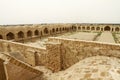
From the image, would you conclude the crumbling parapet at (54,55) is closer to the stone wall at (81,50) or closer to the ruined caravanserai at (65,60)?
the ruined caravanserai at (65,60)

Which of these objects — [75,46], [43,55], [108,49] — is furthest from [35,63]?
[108,49]

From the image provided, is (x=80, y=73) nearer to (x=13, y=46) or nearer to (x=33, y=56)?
(x=33, y=56)

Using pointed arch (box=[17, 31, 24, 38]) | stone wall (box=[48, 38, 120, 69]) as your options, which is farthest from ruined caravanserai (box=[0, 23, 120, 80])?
pointed arch (box=[17, 31, 24, 38])

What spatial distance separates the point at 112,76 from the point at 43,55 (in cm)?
509

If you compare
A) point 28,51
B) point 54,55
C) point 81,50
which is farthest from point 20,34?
point 81,50

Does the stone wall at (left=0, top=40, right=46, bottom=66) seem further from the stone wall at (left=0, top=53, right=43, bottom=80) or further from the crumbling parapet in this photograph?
the stone wall at (left=0, top=53, right=43, bottom=80)

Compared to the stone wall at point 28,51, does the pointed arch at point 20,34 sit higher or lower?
higher

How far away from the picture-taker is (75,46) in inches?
230

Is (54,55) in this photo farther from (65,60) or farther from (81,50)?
(81,50)

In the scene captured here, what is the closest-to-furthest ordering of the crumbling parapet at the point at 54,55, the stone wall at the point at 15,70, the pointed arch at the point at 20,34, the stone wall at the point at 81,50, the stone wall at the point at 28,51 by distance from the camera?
the stone wall at the point at 15,70 → the stone wall at the point at 81,50 → the crumbling parapet at the point at 54,55 → the stone wall at the point at 28,51 → the pointed arch at the point at 20,34

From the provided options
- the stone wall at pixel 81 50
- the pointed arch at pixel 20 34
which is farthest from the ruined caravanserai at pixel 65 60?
the pointed arch at pixel 20 34

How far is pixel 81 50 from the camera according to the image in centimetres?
568

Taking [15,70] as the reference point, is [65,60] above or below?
below

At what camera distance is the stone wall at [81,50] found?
16.0ft
